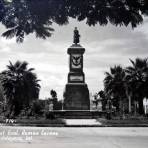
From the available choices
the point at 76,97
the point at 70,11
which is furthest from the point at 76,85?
the point at 70,11

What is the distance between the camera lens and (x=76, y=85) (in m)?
57.7

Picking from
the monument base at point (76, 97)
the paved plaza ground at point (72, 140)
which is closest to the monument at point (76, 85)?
the monument base at point (76, 97)

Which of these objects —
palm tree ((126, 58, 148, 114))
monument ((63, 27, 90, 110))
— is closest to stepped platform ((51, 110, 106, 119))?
monument ((63, 27, 90, 110))

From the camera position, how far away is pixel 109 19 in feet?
16.9

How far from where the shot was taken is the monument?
56906mm

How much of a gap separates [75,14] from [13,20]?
0.80 m

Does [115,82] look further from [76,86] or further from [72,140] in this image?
[72,140]

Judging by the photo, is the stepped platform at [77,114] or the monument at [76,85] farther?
the monument at [76,85]

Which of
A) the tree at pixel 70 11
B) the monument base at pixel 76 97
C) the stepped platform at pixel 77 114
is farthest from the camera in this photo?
the monument base at pixel 76 97

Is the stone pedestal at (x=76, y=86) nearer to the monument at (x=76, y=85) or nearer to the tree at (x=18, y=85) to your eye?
the monument at (x=76, y=85)

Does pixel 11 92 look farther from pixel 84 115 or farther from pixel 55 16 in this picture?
pixel 55 16

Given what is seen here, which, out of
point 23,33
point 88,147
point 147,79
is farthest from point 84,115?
point 23,33

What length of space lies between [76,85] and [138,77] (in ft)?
29.1

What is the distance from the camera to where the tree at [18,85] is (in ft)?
180
